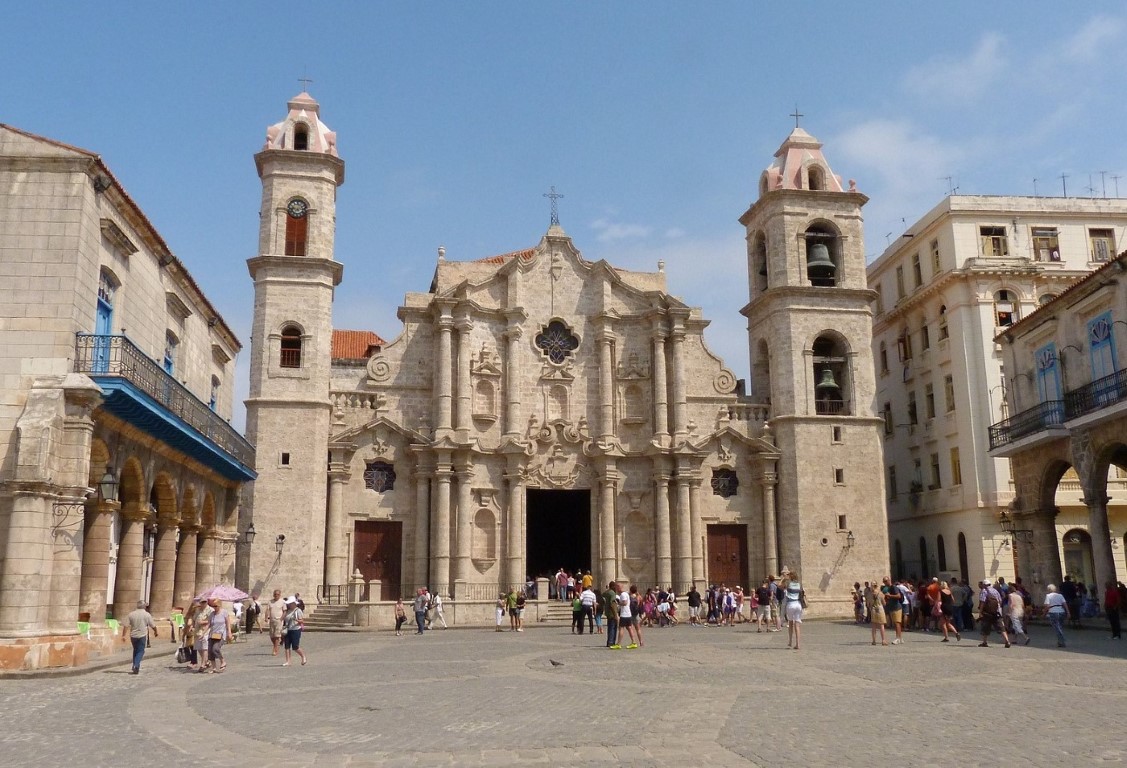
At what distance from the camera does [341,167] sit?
34969 mm

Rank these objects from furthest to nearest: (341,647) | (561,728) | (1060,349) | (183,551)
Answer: (1060,349) < (183,551) < (341,647) < (561,728)

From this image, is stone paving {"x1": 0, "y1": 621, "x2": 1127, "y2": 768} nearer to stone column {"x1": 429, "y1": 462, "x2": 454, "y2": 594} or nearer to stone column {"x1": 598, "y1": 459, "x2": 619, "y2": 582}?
stone column {"x1": 429, "y1": 462, "x2": 454, "y2": 594}

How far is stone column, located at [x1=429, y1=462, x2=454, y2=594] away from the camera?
1287 inches

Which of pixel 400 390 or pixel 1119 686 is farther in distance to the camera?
pixel 400 390

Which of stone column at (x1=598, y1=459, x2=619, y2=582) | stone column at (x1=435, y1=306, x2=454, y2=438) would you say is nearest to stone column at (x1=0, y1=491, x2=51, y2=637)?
stone column at (x1=435, y1=306, x2=454, y2=438)

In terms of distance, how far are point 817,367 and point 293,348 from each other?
19450 mm

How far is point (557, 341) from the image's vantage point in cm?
3678

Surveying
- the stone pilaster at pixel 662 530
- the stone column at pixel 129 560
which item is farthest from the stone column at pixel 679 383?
the stone column at pixel 129 560

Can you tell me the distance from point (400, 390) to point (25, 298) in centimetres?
1793

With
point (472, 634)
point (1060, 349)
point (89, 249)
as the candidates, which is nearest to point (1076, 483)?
point (1060, 349)

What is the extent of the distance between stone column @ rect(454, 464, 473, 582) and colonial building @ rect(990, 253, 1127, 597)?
676 inches

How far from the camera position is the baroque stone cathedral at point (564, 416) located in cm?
3288

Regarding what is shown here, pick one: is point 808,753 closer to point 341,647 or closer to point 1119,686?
point 1119,686

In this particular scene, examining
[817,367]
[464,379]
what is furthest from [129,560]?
[817,367]
